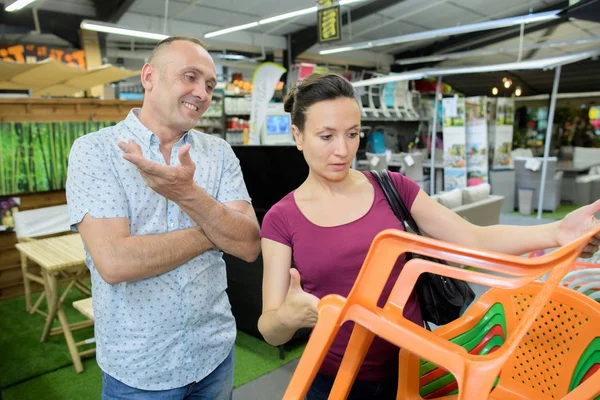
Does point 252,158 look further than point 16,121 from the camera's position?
No

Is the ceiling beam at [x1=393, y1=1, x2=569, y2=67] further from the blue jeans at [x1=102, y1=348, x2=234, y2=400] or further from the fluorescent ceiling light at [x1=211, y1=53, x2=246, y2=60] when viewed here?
the blue jeans at [x1=102, y1=348, x2=234, y2=400]

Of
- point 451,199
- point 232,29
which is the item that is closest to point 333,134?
point 451,199

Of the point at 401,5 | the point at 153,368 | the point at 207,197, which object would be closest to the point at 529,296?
the point at 207,197

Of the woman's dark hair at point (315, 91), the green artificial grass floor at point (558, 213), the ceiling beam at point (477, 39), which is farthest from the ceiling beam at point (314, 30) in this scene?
the woman's dark hair at point (315, 91)

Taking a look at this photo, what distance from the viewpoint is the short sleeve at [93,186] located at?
1.30 metres

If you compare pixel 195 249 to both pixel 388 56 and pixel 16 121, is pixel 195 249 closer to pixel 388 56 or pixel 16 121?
pixel 16 121

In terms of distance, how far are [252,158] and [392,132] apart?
339 inches

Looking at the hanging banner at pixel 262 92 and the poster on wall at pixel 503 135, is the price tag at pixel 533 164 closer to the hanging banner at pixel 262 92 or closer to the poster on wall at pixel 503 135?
the poster on wall at pixel 503 135

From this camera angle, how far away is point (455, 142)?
29.7 feet

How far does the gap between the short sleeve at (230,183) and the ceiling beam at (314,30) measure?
10054mm

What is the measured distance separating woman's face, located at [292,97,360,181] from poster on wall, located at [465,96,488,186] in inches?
329

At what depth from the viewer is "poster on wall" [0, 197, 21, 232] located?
490 cm

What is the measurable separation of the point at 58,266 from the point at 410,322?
3.19 metres

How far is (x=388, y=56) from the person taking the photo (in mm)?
17094
